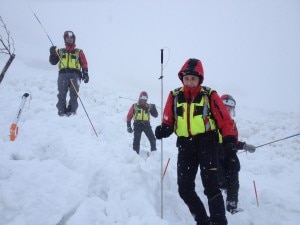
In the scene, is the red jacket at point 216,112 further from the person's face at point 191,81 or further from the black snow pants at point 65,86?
the black snow pants at point 65,86

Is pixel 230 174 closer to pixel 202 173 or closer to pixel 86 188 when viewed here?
pixel 202 173

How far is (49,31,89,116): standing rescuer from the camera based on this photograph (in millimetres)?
9258

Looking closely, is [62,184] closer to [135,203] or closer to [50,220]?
[50,220]

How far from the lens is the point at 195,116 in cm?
431

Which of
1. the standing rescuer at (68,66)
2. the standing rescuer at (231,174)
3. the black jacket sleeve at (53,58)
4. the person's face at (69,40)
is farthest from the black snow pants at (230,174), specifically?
the black jacket sleeve at (53,58)

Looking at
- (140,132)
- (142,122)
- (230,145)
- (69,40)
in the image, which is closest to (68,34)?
(69,40)

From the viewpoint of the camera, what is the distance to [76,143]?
23.1 ft

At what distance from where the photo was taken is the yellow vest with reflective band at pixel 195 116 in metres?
4.31

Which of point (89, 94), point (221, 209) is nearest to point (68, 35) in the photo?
point (221, 209)

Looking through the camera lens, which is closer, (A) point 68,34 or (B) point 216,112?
(B) point 216,112

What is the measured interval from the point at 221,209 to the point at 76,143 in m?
4.17

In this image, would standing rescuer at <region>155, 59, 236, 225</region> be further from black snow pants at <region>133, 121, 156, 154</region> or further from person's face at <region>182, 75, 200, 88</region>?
black snow pants at <region>133, 121, 156, 154</region>

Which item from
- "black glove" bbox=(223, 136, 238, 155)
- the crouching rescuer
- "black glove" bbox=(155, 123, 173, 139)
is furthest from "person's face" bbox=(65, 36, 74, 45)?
"black glove" bbox=(223, 136, 238, 155)

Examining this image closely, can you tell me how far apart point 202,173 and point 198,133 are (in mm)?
615
